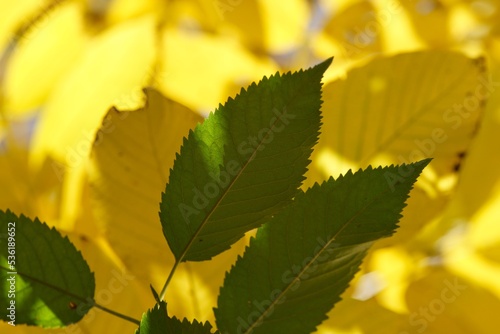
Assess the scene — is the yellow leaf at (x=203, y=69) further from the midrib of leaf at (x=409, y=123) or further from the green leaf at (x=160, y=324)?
the green leaf at (x=160, y=324)

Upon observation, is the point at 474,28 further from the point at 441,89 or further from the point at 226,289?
the point at 226,289

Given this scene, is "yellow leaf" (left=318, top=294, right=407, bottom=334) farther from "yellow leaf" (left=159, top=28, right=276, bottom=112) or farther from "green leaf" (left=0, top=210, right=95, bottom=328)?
"yellow leaf" (left=159, top=28, right=276, bottom=112)

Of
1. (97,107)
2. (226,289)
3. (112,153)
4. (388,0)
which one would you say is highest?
(388,0)

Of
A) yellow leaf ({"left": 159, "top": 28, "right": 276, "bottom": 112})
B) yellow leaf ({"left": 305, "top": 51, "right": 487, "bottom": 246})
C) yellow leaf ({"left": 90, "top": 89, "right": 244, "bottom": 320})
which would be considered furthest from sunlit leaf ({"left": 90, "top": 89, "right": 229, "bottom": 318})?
yellow leaf ({"left": 159, "top": 28, "right": 276, "bottom": 112})

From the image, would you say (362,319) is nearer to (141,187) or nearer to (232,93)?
(141,187)

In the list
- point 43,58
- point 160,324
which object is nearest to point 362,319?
point 160,324

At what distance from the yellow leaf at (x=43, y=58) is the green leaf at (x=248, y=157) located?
0.51 meters

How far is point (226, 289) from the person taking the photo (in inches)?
12.8

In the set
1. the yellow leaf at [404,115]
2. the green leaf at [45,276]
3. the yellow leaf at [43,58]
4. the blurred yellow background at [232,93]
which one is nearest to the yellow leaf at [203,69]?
the blurred yellow background at [232,93]

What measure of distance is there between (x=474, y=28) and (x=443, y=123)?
0.27 meters

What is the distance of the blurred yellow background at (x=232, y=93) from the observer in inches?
19.5

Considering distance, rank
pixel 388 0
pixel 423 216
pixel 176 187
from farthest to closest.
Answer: pixel 388 0
pixel 423 216
pixel 176 187

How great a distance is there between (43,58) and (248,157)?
54 centimetres

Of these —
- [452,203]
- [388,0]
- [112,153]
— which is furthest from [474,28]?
[112,153]
